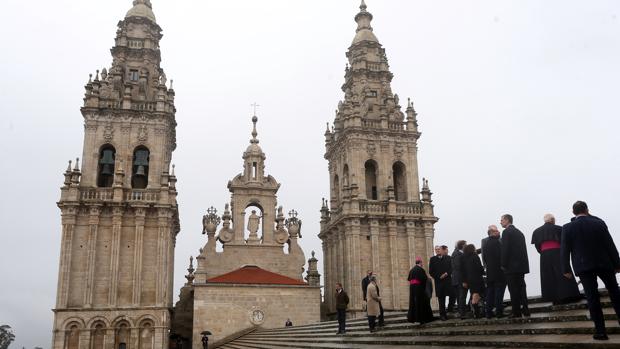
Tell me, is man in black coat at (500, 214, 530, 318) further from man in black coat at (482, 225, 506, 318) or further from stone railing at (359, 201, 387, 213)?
stone railing at (359, 201, 387, 213)

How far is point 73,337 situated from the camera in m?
30.9

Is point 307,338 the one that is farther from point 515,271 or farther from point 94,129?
point 94,129

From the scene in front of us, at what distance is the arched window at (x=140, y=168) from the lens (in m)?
35.6

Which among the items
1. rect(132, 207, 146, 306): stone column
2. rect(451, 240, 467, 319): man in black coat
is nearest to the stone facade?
rect(132, 207, 146, 306): stone column

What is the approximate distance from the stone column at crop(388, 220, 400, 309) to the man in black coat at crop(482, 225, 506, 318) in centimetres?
2578

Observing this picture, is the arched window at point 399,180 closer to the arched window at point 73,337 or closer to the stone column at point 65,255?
the stone column at point 65,255

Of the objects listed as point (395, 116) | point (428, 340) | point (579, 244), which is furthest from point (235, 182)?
point (579, 244)

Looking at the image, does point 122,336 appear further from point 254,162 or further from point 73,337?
point 254,162

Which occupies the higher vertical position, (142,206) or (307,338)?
(142,206)

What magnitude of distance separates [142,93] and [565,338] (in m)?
34.2

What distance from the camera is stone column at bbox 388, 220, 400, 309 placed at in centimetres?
3612

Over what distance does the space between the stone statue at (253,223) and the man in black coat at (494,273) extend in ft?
102

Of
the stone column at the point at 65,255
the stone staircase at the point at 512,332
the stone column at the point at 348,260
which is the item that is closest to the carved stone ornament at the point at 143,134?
the stone column at the point at 65,255

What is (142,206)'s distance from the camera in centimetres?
3372
